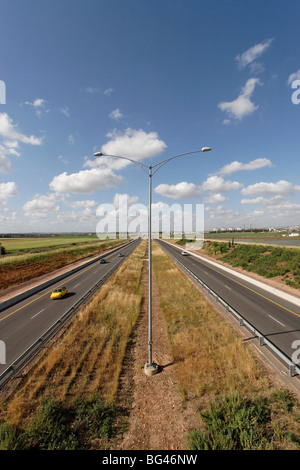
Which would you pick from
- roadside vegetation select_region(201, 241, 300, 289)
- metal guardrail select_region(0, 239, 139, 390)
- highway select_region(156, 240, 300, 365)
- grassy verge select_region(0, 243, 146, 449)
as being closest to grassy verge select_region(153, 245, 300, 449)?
highway select_region(156, 240, 300, 365)

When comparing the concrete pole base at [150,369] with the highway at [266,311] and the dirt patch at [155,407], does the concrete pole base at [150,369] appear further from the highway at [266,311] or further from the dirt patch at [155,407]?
the highway at [266,311]

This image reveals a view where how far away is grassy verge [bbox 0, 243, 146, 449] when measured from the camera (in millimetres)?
6637

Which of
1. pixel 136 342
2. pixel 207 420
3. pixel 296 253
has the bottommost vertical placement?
pixel 136 342

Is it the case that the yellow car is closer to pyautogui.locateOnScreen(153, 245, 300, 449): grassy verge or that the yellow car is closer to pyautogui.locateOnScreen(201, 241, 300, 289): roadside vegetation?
pyautogui.locateOnScreen(153, 245, 300, 449): grassy verge

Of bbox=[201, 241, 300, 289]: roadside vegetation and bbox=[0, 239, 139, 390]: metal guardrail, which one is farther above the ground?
bbox=[201, 241, 300, 289]: roadside vegetation

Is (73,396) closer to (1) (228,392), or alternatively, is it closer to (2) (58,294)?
(1) (228,392)

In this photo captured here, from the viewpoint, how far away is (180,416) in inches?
297

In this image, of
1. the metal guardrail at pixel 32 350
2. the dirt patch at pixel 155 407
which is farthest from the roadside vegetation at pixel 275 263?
the metal guardrail at pixel 32 350

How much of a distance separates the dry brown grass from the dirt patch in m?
0.94

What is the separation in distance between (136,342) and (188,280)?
16.6 m

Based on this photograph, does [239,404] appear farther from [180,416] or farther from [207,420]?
[180,416]

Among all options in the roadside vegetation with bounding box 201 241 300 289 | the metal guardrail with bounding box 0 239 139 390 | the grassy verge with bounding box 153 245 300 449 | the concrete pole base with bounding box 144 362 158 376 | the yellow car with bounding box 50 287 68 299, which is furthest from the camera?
the roadside vegetation with bounding box 201 241 300 289
